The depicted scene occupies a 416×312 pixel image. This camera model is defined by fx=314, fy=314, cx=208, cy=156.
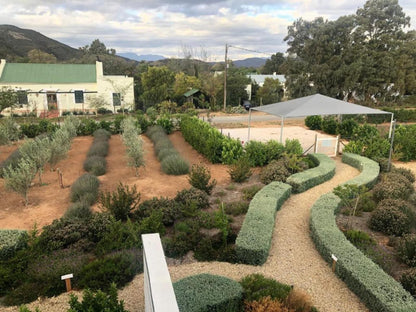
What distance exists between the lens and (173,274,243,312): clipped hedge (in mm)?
4132

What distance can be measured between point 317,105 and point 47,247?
37.3ft

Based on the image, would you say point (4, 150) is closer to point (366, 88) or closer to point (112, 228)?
point (112, 228)

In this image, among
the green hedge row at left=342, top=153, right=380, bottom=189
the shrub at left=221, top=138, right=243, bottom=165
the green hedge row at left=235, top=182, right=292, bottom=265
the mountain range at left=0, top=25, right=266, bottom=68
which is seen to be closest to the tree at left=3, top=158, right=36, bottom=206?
the green hedge row at left=235, top=182, right=292, bottom=265

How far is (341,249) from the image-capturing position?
214 inches

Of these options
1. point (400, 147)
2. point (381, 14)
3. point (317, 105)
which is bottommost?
point (400, 147)

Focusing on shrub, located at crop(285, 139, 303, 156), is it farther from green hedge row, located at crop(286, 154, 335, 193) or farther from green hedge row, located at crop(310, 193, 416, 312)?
green hedge row, located at crop(310, 193, 416, 312)

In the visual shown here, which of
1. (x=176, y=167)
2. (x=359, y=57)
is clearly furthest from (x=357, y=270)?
(x=359, y=57)

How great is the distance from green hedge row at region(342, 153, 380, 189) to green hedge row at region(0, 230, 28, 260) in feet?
26.7

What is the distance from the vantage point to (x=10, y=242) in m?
5.62

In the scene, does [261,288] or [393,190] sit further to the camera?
[393,190]

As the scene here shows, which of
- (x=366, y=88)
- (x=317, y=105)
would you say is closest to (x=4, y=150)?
(x=317, y=105)

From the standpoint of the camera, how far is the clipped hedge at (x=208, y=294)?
4.13 meters

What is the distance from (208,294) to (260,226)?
89.7 inches

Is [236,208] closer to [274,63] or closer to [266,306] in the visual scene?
[266,306]
